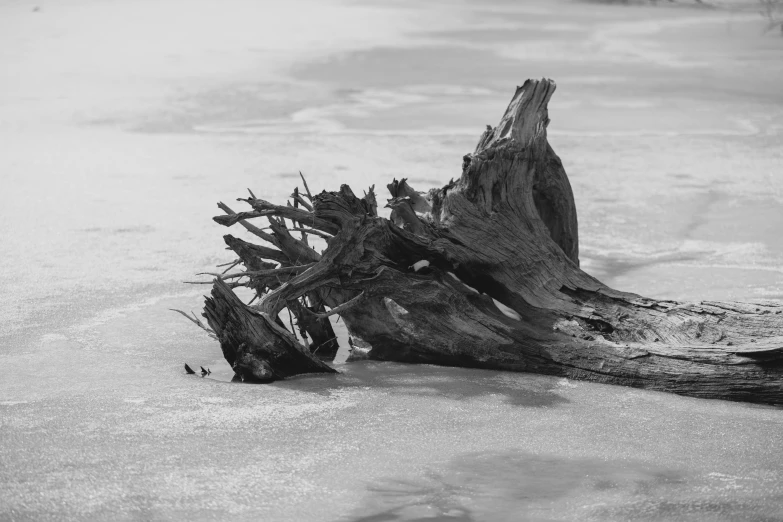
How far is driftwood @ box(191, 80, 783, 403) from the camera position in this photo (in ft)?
10.2

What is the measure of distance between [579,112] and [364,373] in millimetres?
5580

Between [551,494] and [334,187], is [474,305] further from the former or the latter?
[334,187]

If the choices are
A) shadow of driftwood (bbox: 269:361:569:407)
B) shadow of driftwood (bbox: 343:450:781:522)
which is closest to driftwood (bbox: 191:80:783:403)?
shadow of driftwood (bbox: 269:361:569:407)

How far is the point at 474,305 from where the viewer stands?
346 cm

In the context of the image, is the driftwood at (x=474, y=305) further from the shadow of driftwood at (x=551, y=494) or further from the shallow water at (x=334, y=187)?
the shadow of driftwood at (x=551, y=494)

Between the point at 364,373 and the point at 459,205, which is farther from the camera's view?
the point at 459,205

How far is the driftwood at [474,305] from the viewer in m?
3.10

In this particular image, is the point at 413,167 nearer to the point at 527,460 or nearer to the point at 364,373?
the point at 364,373

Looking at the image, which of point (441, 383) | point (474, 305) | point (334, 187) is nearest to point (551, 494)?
point (441, 383)

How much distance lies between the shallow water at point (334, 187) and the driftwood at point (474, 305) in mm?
97

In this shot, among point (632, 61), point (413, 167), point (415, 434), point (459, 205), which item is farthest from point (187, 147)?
point (632, 61)

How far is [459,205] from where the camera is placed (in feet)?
11.7

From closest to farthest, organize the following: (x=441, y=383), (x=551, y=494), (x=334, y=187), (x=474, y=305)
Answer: (x=551, y=494) < (x=441, y=383) < (x=474, y=305) < (x=334, y=187)

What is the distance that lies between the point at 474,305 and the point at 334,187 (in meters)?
2.58
